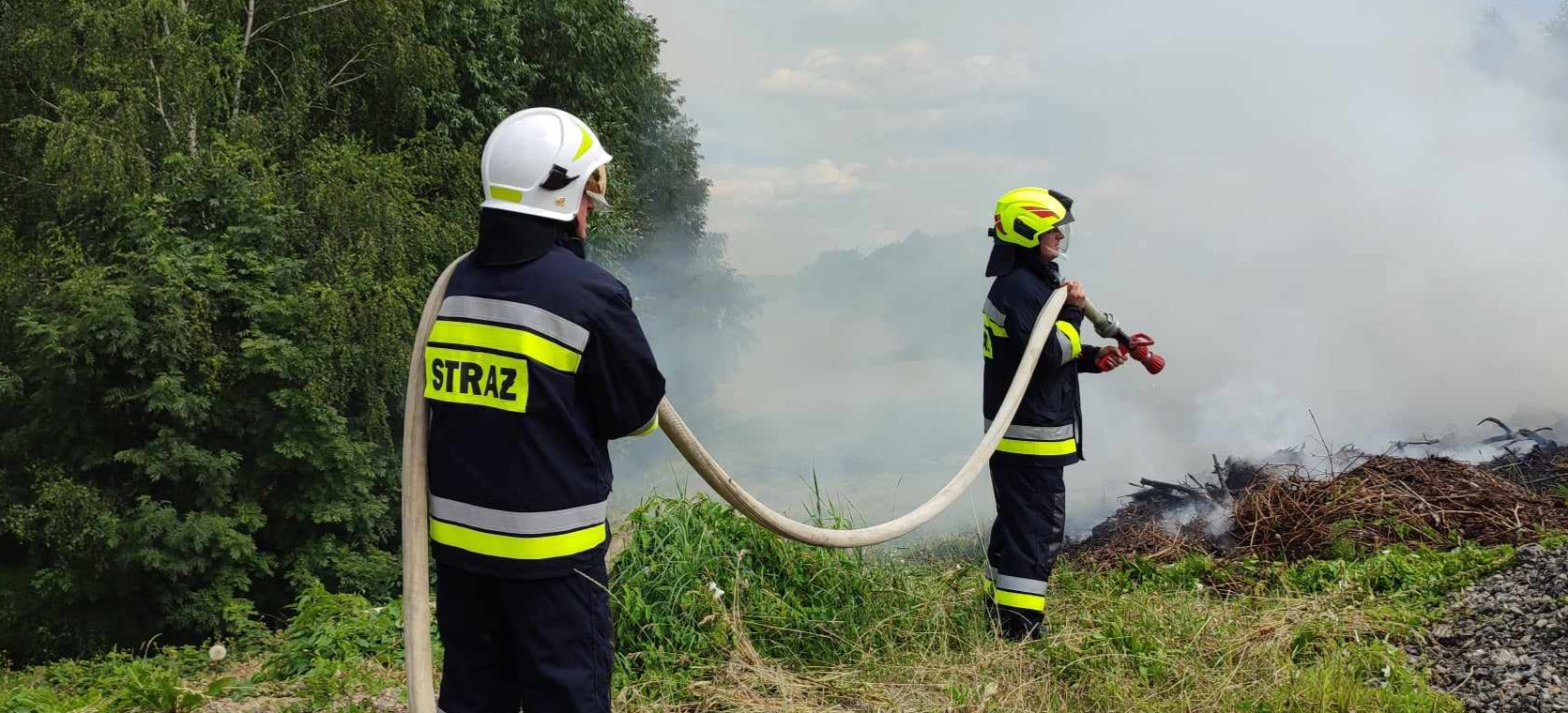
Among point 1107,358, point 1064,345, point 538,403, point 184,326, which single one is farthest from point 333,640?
point 184,326

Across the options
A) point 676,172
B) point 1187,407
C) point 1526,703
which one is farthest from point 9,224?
point 1526,703

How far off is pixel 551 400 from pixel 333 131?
60.6 feet

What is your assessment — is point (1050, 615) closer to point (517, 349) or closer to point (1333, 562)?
point (1333, 562)

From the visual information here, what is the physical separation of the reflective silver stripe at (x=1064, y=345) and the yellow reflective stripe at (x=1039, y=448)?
1.35ft

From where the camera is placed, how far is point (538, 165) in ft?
10.5

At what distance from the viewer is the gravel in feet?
15.2

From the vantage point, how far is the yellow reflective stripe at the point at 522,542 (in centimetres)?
317

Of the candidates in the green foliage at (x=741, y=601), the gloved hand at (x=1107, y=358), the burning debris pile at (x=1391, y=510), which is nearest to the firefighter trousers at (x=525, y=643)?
the green foliage at (x=741, y=601)

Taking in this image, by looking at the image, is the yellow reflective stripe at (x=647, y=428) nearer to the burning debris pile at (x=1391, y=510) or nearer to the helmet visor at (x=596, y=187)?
the helmet visor at (x=596, y=187)

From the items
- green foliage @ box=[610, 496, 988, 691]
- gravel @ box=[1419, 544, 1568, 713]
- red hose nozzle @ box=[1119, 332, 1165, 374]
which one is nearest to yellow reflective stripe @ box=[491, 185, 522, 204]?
green foliage @ box=[610, 496, 988, 691]

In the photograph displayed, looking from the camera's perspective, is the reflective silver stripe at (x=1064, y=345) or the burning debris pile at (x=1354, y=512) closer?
the reflective silver stripe at (x=1064, y=345)

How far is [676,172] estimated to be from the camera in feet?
98.4

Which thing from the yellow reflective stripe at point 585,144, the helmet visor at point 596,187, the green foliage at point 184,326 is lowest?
the green foliage at point 184,326

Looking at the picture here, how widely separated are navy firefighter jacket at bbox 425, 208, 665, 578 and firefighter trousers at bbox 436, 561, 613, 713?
10 centimetres
